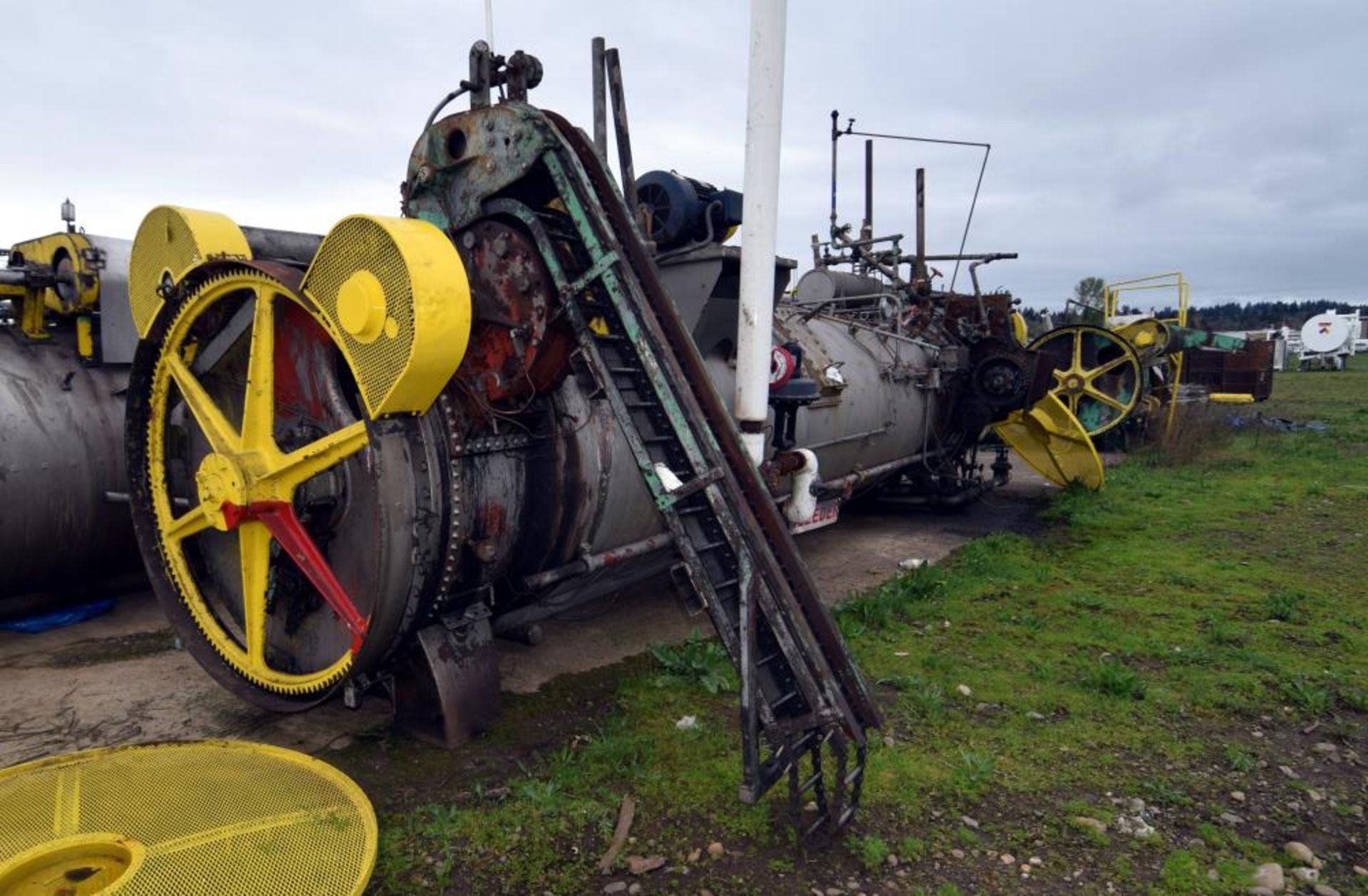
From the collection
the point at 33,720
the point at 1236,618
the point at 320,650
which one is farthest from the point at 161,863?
the point at 1236,618

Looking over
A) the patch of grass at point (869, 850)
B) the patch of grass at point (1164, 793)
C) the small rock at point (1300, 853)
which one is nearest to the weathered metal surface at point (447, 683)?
the patch of grass at point (869, 850)

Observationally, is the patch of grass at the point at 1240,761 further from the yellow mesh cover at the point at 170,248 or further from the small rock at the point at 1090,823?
the yellow mesh cover at the point at 170,248

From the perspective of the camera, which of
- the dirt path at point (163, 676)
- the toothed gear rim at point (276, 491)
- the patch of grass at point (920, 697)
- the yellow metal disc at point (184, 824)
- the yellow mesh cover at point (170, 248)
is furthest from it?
the patch of grass at point (920, 697)

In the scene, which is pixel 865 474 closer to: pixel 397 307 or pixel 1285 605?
pixel 1285 605

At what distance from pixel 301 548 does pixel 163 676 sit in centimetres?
190

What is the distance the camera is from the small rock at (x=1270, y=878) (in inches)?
121

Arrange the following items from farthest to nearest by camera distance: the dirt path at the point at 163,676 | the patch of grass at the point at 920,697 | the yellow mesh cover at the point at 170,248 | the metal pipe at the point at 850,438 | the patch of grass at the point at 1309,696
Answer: the metal pipe at the point at 850,438
the patch of grass at the point at 1309,696
the patch of grass at the point at 920,697
the dirt path at the point at 163,676
the yellow mesh cover at the point at 170,248

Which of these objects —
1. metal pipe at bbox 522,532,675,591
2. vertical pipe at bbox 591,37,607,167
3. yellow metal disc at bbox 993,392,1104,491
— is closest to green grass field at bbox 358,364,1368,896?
metal pipe at bbox 522,532,675,591

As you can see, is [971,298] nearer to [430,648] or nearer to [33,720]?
[430,648]

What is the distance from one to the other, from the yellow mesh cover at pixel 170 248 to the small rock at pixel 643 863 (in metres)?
3.06

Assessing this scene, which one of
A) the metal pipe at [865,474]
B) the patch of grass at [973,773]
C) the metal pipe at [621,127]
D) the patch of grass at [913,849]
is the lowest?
the patch of grass at [913,849]

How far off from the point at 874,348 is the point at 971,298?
7.41 ft

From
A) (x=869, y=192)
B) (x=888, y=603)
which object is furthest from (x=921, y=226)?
(x=888, y=603)

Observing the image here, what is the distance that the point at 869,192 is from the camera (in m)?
11.3
